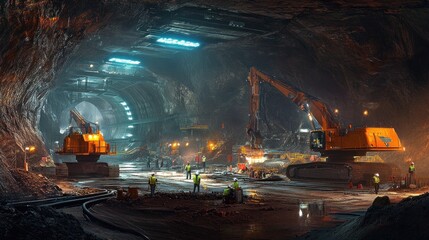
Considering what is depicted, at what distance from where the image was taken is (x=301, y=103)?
84.2ft

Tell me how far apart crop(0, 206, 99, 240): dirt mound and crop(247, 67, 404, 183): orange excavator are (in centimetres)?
1715

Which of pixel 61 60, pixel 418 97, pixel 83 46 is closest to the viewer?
pixel 418 97

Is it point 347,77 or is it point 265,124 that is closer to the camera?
point 347,77

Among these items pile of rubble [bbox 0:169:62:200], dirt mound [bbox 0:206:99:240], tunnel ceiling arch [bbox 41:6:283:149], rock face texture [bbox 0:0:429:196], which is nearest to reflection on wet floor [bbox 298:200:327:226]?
Answer: dirt mound [bbox 0:206:99:240]

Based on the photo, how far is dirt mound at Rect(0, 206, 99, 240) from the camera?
7293mm

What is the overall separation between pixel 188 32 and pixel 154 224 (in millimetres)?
22707

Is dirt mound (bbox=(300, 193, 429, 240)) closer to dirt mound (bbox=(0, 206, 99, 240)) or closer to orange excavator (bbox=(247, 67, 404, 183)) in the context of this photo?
dirt mound (bbox=(0, 206, 99, 240))

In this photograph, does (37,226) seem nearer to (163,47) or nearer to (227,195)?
(227,195)

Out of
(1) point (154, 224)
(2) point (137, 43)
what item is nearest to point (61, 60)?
(2) point (137, 43)

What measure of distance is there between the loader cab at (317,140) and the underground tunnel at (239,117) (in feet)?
0.25

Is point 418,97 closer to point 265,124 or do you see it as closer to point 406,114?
point 406,114

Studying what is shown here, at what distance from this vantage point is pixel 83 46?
32594mm

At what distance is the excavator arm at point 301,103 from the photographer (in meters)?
24.4

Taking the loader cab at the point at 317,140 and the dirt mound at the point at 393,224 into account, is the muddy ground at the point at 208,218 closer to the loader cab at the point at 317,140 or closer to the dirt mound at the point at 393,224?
the dirt mound at the point at 393,224
